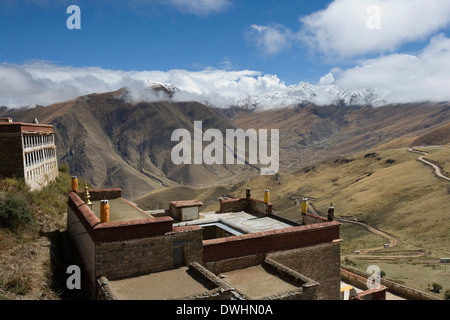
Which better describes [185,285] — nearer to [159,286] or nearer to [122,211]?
[159,286]

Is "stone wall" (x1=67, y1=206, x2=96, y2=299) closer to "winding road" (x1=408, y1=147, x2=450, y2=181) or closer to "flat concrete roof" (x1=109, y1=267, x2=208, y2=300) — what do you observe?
"flat concrete roof" (x1=109, y1=267, x2=208, y2=300)

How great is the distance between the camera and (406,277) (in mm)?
33406

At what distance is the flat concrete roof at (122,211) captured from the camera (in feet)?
47.1

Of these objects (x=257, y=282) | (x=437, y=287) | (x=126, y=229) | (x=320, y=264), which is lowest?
(x=437, y=287)

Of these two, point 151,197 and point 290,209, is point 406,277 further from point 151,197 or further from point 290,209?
point 151,197

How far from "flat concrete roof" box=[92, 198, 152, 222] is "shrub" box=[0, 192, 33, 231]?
2960 mm

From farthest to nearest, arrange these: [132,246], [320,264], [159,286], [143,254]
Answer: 1. [320,264]
2. [143,254]
3. [132,246]
4. [159,286]

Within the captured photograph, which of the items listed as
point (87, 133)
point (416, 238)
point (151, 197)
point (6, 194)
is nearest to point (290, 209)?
point (416, 238)

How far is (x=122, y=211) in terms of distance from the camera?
15672 mm

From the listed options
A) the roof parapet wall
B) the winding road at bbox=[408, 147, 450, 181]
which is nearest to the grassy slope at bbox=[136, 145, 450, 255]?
the winding road at bbox=[408, 147, 450, 181]

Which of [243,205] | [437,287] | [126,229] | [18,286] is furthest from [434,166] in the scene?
[18,286]

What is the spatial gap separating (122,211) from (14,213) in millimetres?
4699
